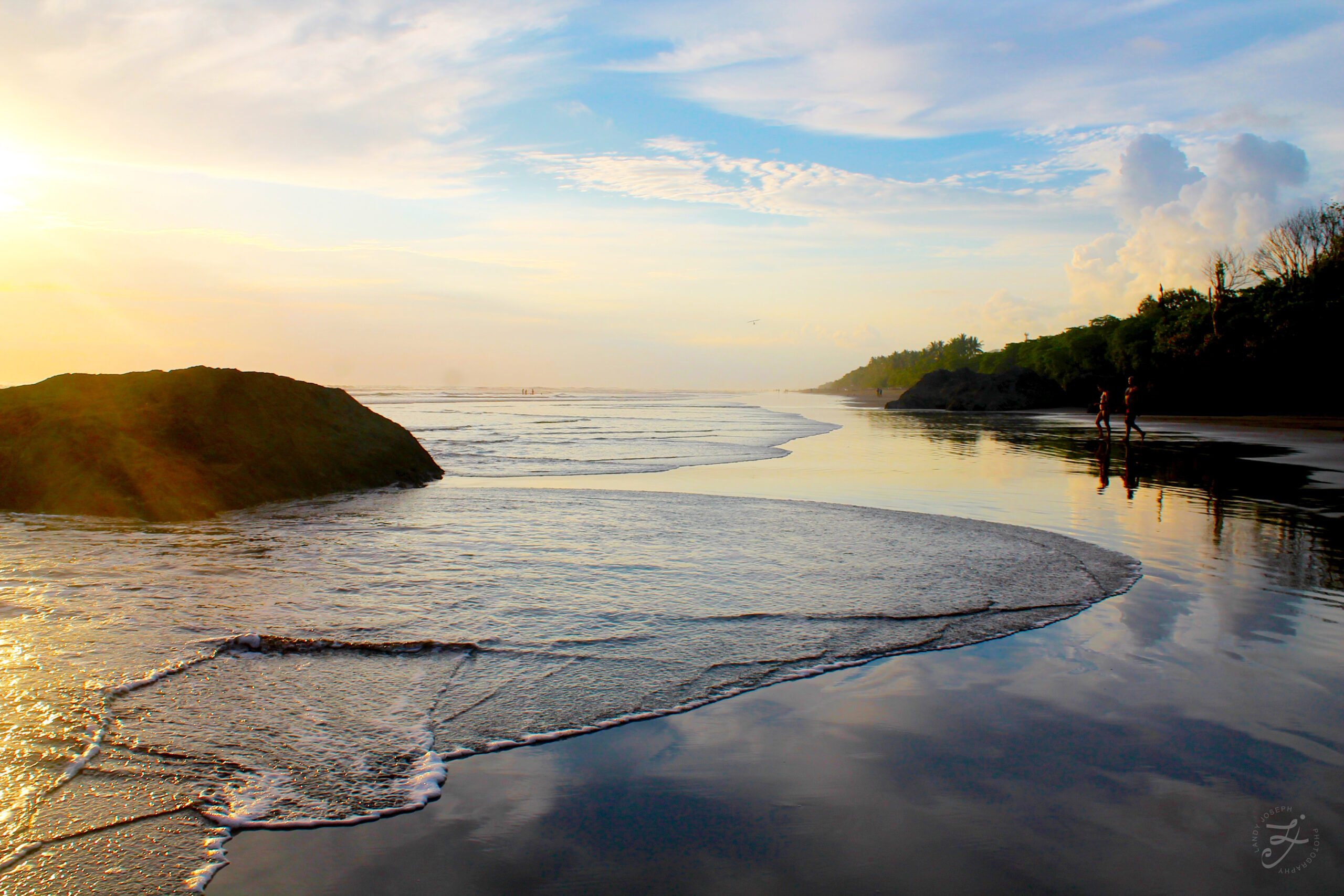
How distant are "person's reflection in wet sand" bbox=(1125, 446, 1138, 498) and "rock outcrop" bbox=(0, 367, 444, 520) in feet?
35.7

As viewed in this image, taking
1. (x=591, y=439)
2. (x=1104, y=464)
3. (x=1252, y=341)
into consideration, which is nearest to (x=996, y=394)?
(x=1252, y=341)

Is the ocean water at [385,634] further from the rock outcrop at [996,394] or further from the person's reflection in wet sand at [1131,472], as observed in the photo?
the rock outcrop at [996,394]

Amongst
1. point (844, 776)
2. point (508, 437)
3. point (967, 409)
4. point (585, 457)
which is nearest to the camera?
point (844, 776)

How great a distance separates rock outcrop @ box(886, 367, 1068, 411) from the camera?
7119 cm

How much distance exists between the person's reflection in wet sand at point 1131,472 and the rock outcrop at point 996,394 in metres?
52.0

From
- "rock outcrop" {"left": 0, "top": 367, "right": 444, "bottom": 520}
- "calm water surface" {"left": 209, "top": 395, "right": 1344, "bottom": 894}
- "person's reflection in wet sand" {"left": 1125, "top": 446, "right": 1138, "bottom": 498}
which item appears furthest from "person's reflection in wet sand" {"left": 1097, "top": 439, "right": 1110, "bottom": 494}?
"rock outcrop" {"left": 0, "top": 367, "right": 444, "bottom": 520}

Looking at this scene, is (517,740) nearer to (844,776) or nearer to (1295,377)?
(844,776)

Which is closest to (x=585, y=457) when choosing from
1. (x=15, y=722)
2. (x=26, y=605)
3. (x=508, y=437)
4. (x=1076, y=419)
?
(x=508, y=437)

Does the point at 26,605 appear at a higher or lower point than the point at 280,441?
lower

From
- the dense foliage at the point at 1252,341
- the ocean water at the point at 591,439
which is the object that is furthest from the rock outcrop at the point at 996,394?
the ocean water at the point at 591,439

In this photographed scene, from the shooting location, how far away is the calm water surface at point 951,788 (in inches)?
97.0

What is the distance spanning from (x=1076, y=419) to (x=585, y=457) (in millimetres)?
36610

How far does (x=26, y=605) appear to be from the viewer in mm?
5133

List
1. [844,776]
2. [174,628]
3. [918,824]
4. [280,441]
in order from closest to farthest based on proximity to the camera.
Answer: [918,824] → [844,776] → [174,628] → [280,441]
